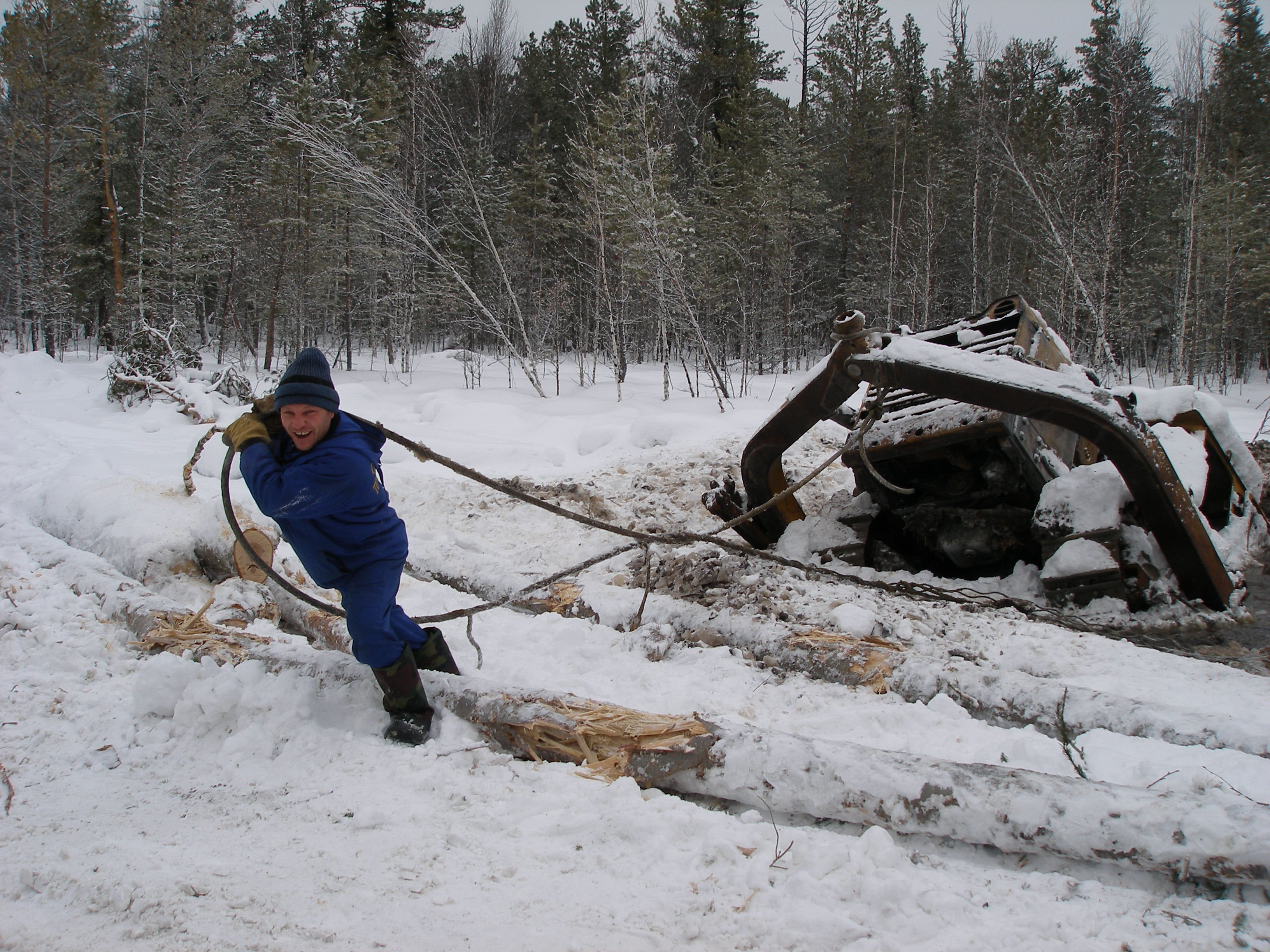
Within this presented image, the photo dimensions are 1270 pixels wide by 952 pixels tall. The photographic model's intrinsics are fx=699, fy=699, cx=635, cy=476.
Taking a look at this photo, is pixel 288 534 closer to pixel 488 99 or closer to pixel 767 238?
pixel 767 238

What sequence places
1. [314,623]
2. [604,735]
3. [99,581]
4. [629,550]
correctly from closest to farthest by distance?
[604,735] < [629,550] < [314,623] < [99,581]

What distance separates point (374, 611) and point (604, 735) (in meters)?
1.05

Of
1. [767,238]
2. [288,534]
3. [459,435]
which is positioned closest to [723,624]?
A: [288,534]

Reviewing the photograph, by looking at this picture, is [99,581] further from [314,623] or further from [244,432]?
[244,432]

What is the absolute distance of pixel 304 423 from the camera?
8.83 feet

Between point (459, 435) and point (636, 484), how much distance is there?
4.09 metres

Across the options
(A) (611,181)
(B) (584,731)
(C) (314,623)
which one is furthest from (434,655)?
(A) (611,181)

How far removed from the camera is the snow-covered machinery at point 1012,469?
4.29 m

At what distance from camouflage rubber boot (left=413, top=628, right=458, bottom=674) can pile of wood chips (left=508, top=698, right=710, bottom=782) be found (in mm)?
732

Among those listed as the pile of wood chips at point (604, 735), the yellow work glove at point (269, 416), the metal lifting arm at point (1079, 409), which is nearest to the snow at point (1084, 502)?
the metal lifting arm at point (1079, 409)

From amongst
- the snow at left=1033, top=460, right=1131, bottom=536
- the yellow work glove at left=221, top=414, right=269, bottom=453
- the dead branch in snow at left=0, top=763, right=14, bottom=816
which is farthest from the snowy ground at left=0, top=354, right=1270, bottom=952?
the yellow work glove at left=221, top=414, right=269, bottom=453

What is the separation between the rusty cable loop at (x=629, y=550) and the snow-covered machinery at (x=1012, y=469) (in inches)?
16.4

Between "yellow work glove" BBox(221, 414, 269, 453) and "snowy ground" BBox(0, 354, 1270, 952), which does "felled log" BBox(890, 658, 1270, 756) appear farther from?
"yellow work glove" BBox(221, 414, 269, 453)

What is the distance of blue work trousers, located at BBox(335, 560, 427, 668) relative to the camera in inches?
108
